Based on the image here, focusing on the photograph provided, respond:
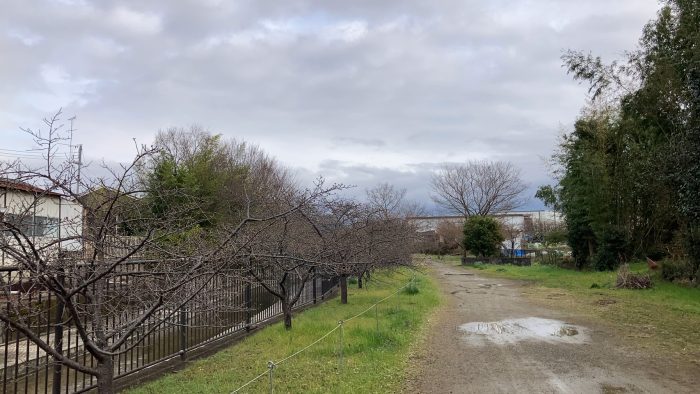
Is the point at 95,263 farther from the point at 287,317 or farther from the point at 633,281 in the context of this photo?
the point at 633,281

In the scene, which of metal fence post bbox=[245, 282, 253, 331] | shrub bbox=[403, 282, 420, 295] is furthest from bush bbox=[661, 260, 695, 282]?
metal fence post bbox=[245, 282, 253, 331]

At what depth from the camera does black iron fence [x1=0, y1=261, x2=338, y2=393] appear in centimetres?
489

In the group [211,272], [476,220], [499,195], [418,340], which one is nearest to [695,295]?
[418,340]

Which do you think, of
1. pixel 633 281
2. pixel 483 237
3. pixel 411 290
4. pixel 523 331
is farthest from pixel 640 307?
pixel 483 237

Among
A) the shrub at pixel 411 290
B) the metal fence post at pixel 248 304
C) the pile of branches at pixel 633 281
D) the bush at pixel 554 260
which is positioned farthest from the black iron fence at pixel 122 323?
the bush at pixel 554 260

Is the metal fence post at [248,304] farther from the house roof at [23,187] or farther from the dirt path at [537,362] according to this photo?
the house roof at [23,187]

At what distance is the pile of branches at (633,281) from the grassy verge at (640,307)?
0.34 meters

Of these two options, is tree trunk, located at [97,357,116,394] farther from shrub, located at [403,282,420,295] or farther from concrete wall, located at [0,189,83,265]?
shrub, located at [403,282,420,295]

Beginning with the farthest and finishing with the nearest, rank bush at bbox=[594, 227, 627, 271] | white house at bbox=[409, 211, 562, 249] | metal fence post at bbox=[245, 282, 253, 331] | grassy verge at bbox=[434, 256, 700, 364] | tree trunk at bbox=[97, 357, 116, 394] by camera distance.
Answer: white house at bbox=[409, 211, 562, 249] < bush at bbox=[594, 227, 627, 271] < metal fence post at bbox=[245, 282, 253, 331] < grassy verge at bbox=[434, 256, 700, 364] < tree trunk at bbox=[97, 357, 116, 394]

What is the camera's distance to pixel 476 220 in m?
52.5

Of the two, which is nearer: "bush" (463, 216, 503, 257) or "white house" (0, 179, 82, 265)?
"white house" (0, 179, 82, 265)

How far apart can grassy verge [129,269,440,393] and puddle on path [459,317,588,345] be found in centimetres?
130

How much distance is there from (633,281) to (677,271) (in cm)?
171

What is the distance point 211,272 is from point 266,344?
6.53 metres
